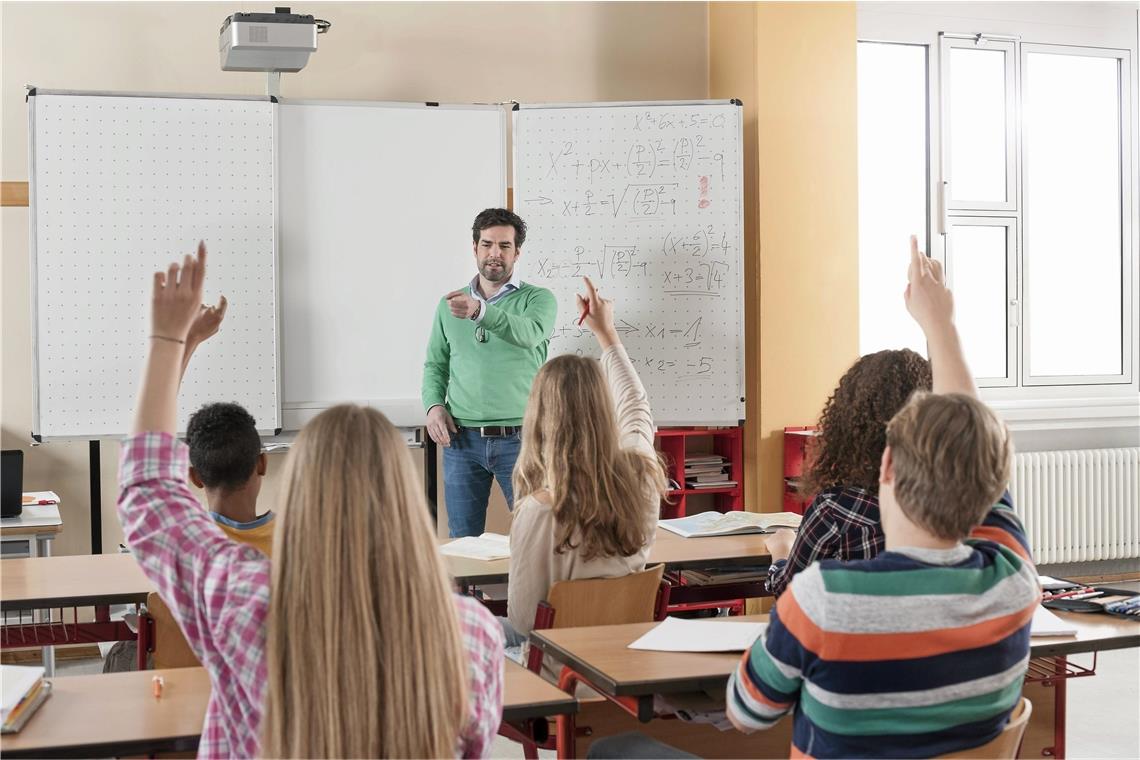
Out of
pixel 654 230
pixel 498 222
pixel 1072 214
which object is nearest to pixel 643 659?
pixel 498 222

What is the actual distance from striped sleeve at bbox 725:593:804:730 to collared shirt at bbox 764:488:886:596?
57cm

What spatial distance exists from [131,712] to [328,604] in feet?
2.29

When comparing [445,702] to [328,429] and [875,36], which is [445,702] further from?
[875,36]

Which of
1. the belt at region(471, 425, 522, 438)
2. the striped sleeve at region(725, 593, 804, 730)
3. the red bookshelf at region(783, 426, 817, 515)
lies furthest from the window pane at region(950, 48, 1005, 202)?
the striped sleeve at region(725, 593, 804, 730)

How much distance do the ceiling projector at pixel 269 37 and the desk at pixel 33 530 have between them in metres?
1.94

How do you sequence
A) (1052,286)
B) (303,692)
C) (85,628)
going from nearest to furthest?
(303,692)
(85,628)
(1052,286)

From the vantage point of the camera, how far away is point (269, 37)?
446 centimetres

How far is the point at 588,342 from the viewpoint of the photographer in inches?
197

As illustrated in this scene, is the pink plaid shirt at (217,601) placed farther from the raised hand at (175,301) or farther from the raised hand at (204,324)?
the raised hand at (204,324)

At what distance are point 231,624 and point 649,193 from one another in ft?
13.1

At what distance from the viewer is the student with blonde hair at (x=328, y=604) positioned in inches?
47.4

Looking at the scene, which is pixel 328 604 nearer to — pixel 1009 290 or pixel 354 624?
pixel 354 624

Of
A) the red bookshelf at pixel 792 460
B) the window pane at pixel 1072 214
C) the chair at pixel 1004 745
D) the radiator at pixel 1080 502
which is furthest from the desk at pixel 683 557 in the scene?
the window pane at pixel 1072 214

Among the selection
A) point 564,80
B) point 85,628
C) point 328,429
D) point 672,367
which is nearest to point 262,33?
point 564,80
